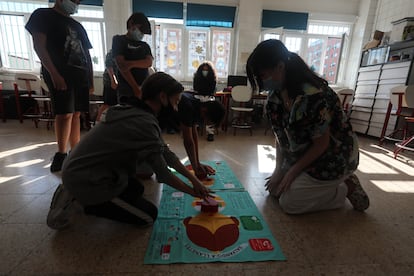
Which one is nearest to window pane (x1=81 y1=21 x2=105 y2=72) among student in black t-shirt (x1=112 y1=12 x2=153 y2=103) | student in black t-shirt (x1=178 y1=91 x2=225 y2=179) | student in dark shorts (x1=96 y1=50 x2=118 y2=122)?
student in dark shorts (x1=96 y1=50 x2=118 y2=122)

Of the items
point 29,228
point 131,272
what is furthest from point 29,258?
point 131,272

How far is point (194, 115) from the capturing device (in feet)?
3.85

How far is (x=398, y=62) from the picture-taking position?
9.78 ft

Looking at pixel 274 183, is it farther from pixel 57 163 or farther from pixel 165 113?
pixel 57 163

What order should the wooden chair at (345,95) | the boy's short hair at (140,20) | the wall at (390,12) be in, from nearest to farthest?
1. the boy's short hair at (140,20)
2. the wall at (390,12)
3. the wooden chair at (345,95)

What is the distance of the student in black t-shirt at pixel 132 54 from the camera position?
62.9 inches

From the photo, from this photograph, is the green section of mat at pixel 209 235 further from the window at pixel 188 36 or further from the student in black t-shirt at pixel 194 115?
the window at pixel 188 36

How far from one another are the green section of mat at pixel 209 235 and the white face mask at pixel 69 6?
1440mm

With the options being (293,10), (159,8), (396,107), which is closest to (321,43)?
(293,10)

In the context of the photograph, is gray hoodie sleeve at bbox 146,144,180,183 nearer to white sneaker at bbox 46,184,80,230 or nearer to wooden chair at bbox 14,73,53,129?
white sneaker at bbox 46,184,80,230

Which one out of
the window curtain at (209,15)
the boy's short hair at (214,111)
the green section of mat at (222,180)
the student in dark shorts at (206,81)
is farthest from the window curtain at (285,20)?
the boy's short hair at (214,111)

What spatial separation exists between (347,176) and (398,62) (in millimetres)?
2915

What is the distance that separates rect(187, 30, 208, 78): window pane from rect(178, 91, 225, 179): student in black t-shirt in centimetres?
333

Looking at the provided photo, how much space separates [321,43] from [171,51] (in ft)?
10.2
